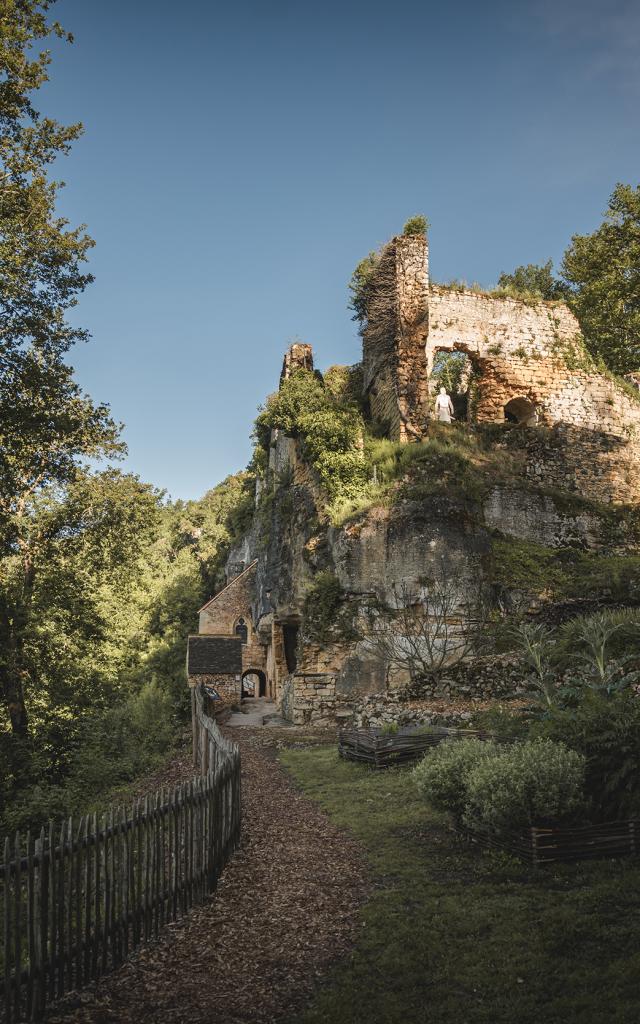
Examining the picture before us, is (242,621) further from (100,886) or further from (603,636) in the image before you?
(100,886)

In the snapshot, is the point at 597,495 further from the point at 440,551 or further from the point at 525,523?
the point at 440,551

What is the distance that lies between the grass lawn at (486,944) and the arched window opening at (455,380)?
21276 millimetres

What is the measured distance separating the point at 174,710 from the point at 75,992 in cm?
2170

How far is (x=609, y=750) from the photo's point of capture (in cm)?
745

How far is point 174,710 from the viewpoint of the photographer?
2619 cm

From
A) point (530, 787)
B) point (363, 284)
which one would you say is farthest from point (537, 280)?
point (530, 787)

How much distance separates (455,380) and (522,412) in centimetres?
784

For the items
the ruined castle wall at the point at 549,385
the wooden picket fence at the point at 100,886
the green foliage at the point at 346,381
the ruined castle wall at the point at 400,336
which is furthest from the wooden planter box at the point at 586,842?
the green foliage at the point at 346,381

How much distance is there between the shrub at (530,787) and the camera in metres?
6.94

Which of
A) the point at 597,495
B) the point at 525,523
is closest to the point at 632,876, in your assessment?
the point at 525,523

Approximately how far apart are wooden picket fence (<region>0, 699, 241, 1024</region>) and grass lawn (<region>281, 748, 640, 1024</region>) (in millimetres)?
1812

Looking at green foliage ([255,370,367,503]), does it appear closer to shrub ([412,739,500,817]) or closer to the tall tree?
the tall tree

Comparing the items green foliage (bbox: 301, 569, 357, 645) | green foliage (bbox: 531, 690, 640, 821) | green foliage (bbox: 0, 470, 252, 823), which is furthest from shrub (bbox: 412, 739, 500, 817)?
green foliage (bbox: 301, 569, 357, 645)

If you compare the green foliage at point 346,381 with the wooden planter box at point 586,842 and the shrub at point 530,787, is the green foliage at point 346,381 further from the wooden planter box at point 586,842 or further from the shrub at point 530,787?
the wooden planter box at point 586,842
